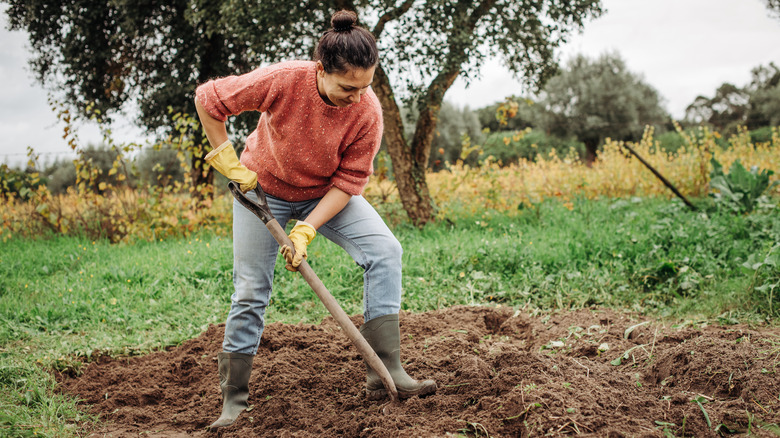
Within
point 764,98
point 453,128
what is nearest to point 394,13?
point 453,128

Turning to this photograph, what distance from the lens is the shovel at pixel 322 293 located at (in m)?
2.21

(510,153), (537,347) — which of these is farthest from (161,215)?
(510,153)

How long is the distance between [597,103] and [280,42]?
60.8 ft

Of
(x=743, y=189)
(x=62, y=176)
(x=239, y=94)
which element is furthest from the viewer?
(x=62, y=176)

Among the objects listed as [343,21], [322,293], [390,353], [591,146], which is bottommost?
[390,353]

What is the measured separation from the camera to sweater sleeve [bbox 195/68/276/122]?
7.17ft

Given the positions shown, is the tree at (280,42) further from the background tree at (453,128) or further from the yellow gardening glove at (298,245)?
the background tree at (453,128)

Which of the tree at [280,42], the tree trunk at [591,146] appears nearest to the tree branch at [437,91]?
the tree at [280,42]

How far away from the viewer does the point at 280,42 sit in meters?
6.53

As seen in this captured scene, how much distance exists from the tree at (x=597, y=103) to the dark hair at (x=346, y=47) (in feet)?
69.1

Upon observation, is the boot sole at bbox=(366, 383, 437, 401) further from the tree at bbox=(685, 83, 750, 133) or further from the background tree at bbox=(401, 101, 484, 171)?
the tree at bbox=(685, 83, 750, 133)

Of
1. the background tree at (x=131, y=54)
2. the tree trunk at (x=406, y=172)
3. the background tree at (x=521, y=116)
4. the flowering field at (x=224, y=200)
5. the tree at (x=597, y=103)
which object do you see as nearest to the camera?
the tree trunk at (x=406, y=172)

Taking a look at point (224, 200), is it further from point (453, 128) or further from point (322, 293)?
point (453, 128)

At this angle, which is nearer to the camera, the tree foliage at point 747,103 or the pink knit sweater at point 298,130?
the pink knit sweater at point 298,130
